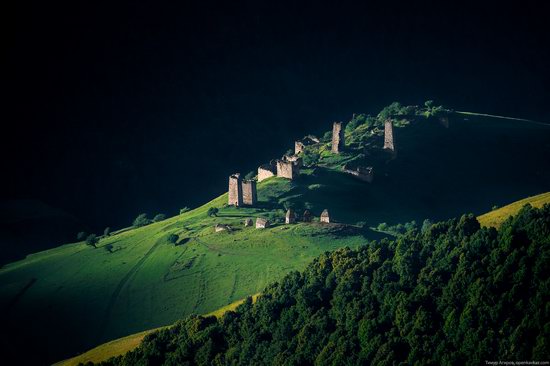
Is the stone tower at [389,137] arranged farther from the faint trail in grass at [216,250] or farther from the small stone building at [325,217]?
the faint trail in grass at [216,250]

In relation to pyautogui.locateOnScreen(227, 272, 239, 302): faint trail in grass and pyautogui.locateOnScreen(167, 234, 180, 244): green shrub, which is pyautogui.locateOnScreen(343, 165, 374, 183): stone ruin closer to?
pyautogui.locateOnScreen(167, 234, 180, 244): green shrub

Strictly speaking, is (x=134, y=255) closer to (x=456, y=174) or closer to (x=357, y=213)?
(x=357, y=213)

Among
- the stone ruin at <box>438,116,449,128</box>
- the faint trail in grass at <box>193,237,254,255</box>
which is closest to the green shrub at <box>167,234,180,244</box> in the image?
the faint trail in grass at <box>193,237,254,255</box>

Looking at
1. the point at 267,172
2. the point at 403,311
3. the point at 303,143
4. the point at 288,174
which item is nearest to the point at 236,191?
the point at 288,174

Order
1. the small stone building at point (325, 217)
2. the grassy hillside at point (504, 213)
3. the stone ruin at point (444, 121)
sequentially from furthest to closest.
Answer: the stone ruin at point (444, 121), the small stone building at point (325, 217), the grassy hillside at point (504, 213)

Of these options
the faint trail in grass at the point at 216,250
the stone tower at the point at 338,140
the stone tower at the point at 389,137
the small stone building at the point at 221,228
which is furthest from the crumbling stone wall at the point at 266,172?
the faint trail in grass at the point at 216,250

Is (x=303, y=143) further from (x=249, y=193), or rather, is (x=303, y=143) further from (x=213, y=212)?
(x=213, y=212)
